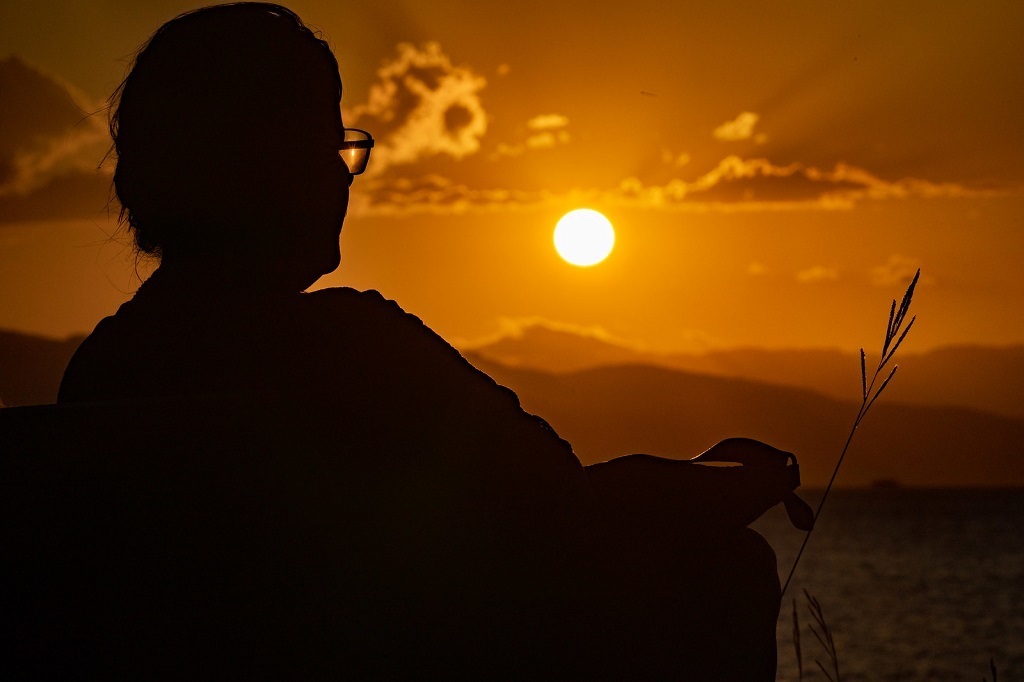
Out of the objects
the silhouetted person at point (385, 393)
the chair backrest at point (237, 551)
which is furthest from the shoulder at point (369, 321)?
the chair backrest at point (237, 551)

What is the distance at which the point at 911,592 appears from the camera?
59.7m

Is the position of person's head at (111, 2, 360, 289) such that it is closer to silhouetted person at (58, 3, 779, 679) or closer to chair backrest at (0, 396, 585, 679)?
silhouetted person at (58, 3, 779, 679)

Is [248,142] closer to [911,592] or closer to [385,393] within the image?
[385,393]

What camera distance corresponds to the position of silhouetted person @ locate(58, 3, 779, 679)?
4.26 feet

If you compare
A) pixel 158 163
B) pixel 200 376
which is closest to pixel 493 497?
pixel 200 376

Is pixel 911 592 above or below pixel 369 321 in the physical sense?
below

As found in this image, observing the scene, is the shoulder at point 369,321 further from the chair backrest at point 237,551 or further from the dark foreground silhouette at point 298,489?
the chair backrest at point 237,551

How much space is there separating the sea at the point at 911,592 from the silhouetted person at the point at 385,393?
45.3 inches

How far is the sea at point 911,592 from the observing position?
3609 cm

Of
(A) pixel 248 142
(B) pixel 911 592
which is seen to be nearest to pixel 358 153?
(A) pixel 248 142

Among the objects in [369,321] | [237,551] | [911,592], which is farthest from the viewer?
[911,592]

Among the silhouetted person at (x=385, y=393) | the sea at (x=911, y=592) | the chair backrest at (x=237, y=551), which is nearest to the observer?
the chair backrest at (x=237, y=551)

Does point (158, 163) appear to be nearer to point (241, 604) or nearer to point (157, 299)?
point (157, 299)

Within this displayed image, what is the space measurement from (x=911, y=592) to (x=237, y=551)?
65.4m
